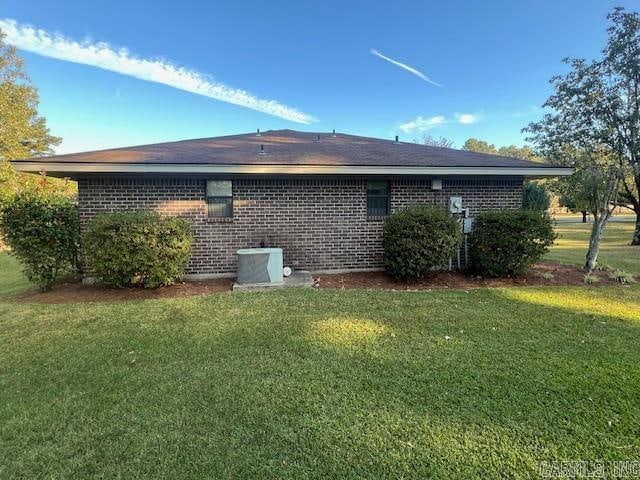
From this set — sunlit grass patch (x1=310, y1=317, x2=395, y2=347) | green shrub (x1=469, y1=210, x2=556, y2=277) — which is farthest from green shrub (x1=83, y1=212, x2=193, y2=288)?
green shrub (x1=469, y1=210, x2=556, y2=277)

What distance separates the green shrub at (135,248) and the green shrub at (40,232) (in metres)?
0.66

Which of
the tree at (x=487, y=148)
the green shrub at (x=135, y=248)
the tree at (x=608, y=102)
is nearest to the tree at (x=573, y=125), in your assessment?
the tree at (x=608, y=102)

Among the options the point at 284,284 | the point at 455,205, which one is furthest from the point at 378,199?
the point at 284,284

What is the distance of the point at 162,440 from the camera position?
2.28 meters

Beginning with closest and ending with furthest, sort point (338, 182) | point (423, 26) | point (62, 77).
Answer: point (338, 182) < point (423, 26) < point (62, 77)

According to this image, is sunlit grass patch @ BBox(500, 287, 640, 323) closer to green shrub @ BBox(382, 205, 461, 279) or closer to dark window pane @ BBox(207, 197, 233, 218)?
green shrub @ BBox(382, 205, 461, 279)

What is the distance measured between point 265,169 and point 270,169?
10cm

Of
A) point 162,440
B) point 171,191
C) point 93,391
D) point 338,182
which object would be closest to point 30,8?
point 171,191

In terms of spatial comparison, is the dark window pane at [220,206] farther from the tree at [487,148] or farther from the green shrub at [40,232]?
the tree at [487,148]

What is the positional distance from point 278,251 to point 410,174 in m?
3.34

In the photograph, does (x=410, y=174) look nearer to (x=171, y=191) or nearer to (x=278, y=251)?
(x=278, y=251)

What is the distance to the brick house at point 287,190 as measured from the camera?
6.77 meters

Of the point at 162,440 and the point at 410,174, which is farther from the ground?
A: the point at 410,174

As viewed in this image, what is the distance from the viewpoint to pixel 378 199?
792cm
